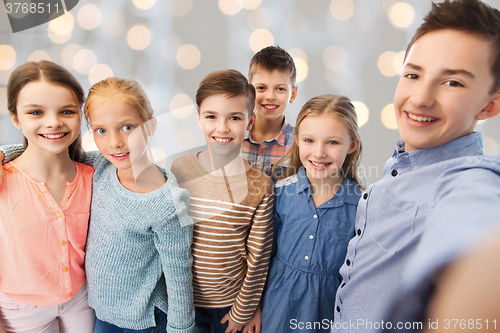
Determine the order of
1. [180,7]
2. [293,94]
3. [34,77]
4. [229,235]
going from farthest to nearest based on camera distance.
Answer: [293,94]
[180,7]
[229,235]
[34,77]

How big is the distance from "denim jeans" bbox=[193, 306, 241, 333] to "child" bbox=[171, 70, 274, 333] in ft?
0.12

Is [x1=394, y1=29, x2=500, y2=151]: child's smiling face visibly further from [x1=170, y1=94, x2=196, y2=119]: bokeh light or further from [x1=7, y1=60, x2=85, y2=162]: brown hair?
[x1=7, y1=60, x2=85, y2=162]: brown hair

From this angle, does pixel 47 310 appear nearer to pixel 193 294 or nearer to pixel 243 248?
pixel 193 294

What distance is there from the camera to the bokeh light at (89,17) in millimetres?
811

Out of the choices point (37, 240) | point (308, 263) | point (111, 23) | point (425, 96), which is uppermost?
point (111, 23)

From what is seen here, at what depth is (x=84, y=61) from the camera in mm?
818

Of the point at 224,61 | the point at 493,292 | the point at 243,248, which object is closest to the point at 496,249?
the point at 493,292

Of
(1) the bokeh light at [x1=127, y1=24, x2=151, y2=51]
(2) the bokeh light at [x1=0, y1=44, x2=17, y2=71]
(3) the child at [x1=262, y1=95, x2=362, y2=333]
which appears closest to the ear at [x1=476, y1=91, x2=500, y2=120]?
(3) the child at [x1=262, y1=95, x2=362, y2=333]

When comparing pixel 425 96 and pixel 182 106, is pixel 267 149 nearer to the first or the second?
pixel 182 106

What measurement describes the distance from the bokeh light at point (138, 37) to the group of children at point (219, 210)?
0.19 m

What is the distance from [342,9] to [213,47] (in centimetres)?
46

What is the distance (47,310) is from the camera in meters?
0.73

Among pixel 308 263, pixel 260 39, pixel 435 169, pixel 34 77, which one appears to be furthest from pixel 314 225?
pixel 34 77

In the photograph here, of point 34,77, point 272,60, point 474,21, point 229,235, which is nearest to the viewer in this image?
point 474,21
